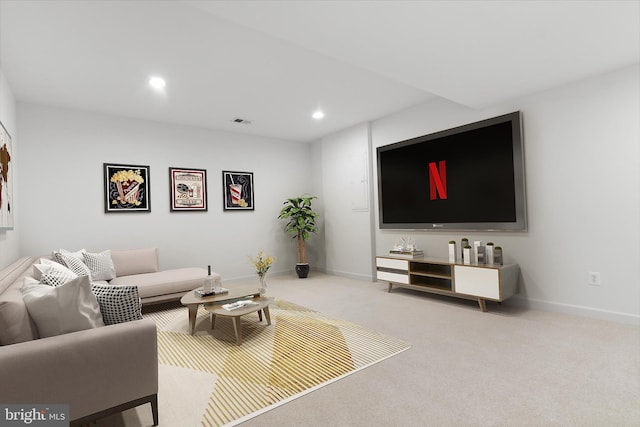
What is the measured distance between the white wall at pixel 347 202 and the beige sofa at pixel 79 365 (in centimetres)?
408

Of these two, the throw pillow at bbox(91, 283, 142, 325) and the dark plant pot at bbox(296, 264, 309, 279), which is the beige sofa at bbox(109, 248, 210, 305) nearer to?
the dark plant pot at bbox(296, 264, 309, 279)

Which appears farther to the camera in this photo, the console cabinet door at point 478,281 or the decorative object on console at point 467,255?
the decorative object on console at point 467,255

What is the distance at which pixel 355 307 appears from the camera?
3.91 meters

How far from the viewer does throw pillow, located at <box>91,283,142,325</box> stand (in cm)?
180

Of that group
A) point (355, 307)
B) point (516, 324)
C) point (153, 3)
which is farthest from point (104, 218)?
point (516, 324)

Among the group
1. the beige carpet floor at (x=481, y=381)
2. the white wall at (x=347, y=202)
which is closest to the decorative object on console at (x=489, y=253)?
the beige carpet floor at (x=481, y=381)

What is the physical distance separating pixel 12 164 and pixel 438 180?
16.4 ft

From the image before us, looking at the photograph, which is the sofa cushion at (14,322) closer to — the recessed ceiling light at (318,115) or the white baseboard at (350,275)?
the recessed ceiling light at (318,115)

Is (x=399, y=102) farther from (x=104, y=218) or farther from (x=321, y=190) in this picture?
(x=104, y=218)

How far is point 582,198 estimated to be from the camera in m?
3.32

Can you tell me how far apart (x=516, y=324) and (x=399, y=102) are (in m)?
3.06

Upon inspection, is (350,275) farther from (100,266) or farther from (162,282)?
(100,266)

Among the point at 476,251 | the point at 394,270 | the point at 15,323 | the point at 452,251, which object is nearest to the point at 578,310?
the point at 476,251

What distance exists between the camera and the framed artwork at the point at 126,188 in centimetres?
459
